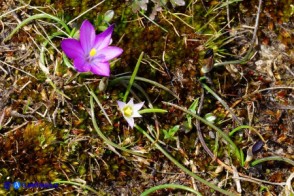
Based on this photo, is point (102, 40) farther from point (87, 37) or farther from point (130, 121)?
point (130, 121)

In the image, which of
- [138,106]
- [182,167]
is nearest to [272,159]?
[182,167]

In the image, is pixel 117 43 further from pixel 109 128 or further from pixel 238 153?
pixel 238 153

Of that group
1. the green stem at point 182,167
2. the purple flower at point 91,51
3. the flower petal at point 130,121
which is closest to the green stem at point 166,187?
the green stem at point 182,167

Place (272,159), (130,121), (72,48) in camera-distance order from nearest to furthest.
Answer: (72,48)
(130,121)
(272,159)

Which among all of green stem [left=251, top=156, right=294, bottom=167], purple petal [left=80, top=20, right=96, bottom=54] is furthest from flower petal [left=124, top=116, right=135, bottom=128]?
green stem [left=251, top=156, right=294, bottom=167]

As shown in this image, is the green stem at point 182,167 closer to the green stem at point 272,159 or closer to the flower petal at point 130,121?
the flower petal at point 130,121
